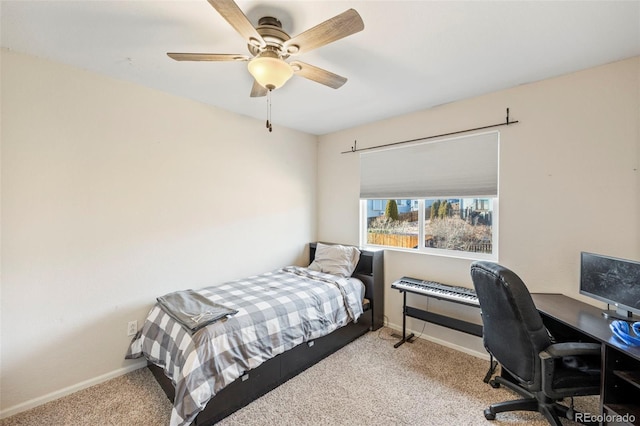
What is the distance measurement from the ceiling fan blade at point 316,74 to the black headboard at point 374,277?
1.96 m

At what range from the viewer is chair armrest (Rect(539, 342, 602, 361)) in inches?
60.4

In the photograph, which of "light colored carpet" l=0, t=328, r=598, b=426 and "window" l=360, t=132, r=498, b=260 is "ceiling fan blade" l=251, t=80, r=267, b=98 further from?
"light colored carpet" l=0, t=328, r=598, b=426

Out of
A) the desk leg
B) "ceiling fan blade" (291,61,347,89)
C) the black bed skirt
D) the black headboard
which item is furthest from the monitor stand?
"ceiling fan blade" (291,61,347,89)

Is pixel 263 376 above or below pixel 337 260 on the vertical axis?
below

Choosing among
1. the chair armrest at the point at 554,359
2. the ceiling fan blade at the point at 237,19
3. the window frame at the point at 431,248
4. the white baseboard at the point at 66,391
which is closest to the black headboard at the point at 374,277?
→ the window frame at the point at 431,248

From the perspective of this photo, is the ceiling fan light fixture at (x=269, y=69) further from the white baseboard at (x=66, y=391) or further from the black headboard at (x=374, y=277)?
the white baseboard at (x=66, y=391)

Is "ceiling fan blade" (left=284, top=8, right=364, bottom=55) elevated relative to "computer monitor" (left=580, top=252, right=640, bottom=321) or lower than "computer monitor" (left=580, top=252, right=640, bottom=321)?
elevated

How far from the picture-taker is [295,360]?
2305 mm

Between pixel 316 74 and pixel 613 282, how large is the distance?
234 cm

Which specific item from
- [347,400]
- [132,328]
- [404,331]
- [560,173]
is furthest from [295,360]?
[560,173]

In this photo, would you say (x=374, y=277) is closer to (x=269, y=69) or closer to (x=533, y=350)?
(x=533, y=350)

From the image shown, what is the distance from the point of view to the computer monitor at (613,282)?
170 cm

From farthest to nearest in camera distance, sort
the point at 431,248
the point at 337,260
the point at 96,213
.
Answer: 1. the point at 337,260
2. the point at 431,248
3. the point at 96,213

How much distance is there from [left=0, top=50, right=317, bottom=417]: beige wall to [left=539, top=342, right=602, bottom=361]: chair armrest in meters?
2.69
